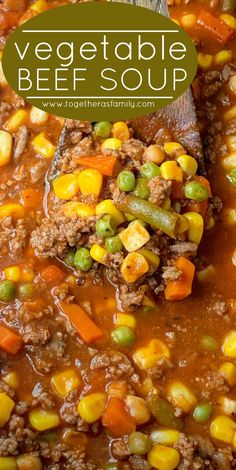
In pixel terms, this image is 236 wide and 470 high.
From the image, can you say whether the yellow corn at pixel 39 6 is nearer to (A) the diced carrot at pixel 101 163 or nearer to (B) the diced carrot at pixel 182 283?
(A) the diced carrot at pixel 101 163

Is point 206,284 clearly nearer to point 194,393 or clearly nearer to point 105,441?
point 194,393

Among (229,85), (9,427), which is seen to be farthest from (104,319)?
(229,85)

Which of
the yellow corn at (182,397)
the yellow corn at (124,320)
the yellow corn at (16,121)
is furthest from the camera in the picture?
the yellow corn at (16,121)

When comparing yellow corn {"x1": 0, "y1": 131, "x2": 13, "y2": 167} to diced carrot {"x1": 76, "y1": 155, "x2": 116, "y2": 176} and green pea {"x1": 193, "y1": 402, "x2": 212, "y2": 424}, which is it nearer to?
diced carrot {"x1": 76, "y1": 155, "x2": 116, "y2": 176}

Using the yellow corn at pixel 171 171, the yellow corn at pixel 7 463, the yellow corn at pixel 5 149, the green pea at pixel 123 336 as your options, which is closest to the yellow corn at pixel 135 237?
the yellow corn at pixel 171 171

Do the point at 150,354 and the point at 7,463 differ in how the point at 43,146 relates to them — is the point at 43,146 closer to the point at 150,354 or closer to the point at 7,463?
the point at 150,354
